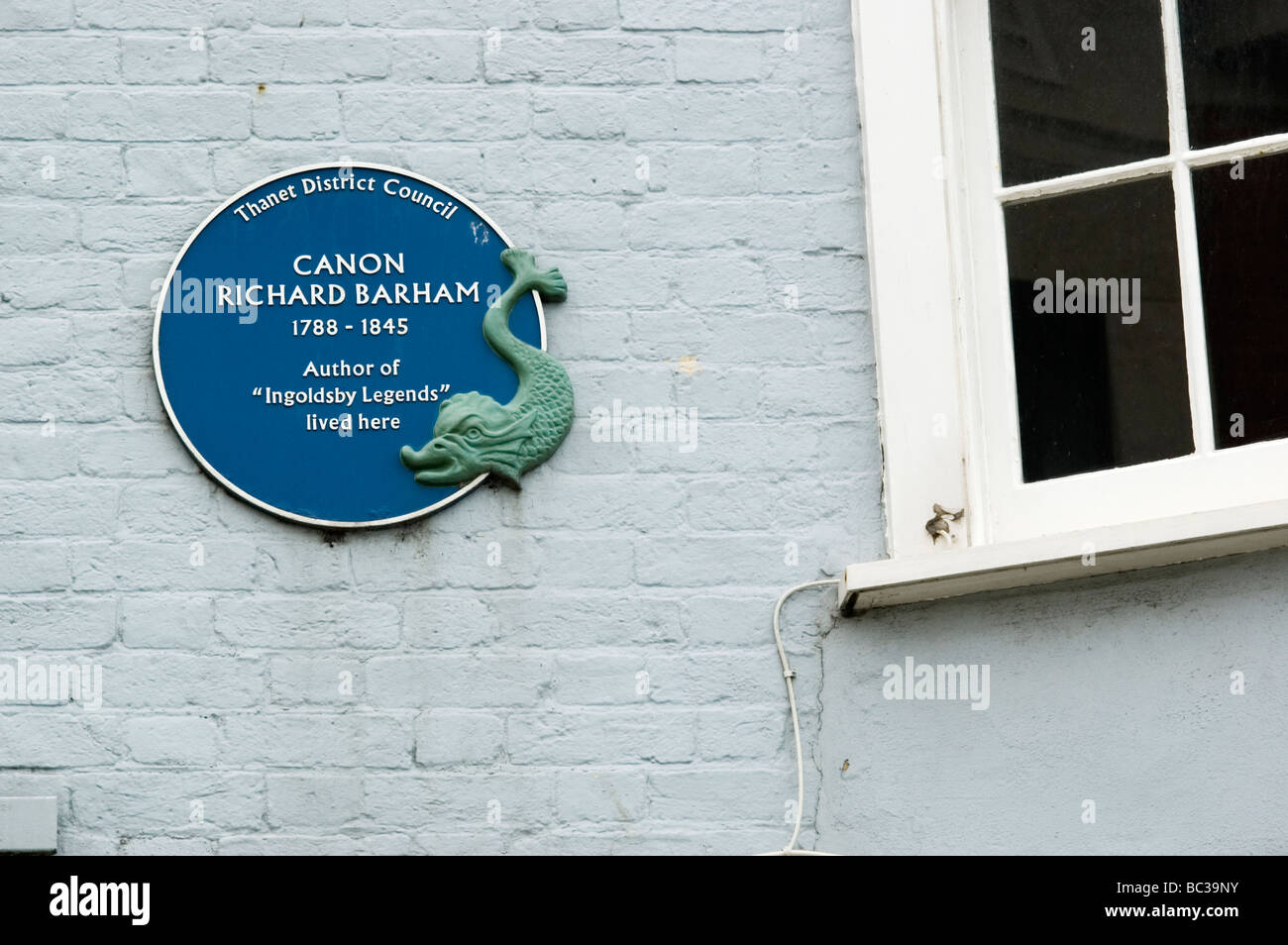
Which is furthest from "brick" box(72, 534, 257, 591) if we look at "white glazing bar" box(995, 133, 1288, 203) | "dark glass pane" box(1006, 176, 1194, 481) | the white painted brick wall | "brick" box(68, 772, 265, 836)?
"white glazing bar" box(995, 133, 1288, 203)

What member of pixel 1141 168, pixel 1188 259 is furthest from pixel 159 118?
pixel 1188 259

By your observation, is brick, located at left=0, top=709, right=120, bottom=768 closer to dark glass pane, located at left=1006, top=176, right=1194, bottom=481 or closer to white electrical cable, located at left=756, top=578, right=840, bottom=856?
white electrical cable, located at left=756, top=578, right=840, bottom=856

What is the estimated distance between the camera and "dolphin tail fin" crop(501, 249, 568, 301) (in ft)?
12.9

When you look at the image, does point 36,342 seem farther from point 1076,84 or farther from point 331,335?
point 1076,84

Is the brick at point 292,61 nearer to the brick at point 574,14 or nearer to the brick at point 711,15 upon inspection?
the brick at point 574,14

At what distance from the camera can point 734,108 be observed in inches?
159

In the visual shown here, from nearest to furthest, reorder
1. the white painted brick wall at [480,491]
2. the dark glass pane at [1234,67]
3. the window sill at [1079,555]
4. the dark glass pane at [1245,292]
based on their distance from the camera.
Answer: the window sill at [1079,555] < the white painted brick wall at [480,491] < the dark glass pane at [1245,292] < the dark glass pane at [1234,67]

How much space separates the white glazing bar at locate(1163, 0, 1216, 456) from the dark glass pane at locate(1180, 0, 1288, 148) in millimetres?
25

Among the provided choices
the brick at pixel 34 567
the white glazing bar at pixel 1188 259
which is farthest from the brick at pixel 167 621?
the white glazing bar at pixel 1188 259

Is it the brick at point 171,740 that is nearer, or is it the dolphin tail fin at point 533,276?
the brick at point 171,740

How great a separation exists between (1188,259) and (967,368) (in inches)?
21.0

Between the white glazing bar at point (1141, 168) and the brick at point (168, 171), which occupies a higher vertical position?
the brick at point (168, 171)

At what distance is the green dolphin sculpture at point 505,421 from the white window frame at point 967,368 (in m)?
0.69

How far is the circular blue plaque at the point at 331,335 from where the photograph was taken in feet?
12.6
